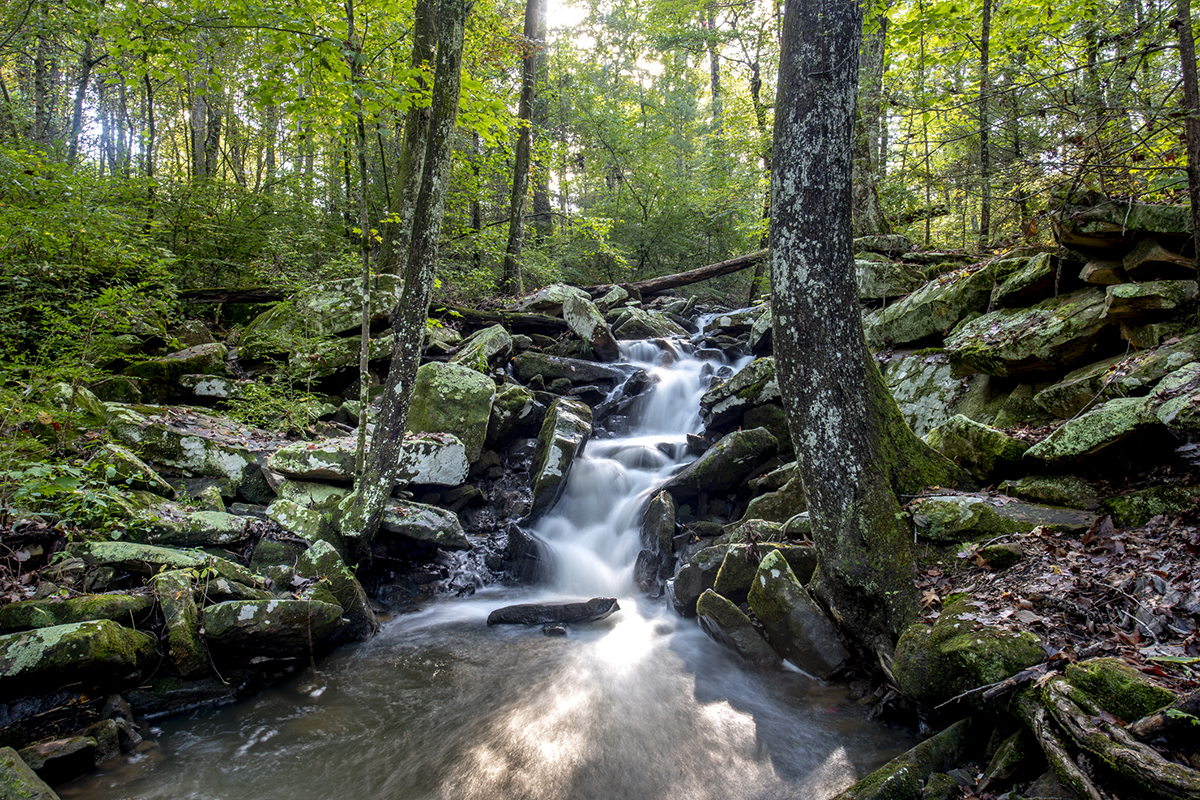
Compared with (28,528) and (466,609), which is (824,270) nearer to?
(466,609)

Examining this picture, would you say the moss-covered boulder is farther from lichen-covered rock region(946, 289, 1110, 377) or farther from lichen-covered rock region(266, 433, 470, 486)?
lichen-covered rock region(266, 433, 470, 486)

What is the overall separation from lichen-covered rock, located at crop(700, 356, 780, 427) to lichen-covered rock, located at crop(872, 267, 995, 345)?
1.63 m

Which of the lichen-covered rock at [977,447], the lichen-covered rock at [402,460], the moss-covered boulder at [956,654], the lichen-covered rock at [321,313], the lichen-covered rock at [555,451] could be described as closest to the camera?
the moss-covered boulder at [956,654]

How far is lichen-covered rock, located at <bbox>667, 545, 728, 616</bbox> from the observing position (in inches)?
245

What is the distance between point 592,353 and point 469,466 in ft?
15.8

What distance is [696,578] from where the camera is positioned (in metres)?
6.29

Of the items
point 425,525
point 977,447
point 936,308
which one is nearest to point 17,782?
point 425,525

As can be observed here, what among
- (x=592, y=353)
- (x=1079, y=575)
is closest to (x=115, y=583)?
(x=1079, y=575)

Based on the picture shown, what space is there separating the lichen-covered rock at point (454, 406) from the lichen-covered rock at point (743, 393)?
3.81 meters

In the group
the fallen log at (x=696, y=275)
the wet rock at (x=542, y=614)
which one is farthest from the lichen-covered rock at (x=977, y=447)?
the fallen log at (x=696, y=275)

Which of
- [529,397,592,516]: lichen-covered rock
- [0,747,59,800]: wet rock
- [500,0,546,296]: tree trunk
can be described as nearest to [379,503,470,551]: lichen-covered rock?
[529,397,592,516]: lichen-covered rock

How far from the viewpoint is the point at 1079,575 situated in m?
3.42

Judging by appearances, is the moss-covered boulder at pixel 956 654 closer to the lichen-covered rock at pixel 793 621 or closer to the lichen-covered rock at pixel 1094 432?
the lichen-covered rock at pixel 793 621

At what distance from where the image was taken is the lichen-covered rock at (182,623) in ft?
14.3
